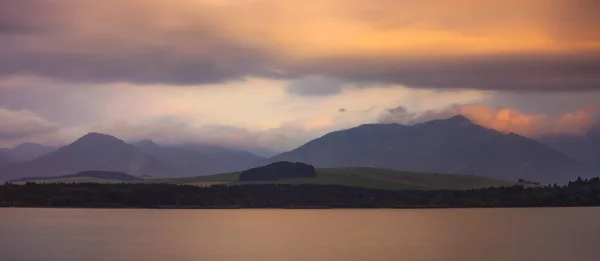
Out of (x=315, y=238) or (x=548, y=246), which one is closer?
(x=548, y=246)

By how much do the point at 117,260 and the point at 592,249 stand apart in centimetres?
5336

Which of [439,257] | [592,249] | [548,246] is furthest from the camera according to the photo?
[548,246]

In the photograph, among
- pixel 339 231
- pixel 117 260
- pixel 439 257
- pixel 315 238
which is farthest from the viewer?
pixel 339 231

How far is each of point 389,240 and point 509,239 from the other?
18.0 m

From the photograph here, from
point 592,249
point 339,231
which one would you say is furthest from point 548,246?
point 339,231

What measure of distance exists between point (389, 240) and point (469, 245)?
1134 cm

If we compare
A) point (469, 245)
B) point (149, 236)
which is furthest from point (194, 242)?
point (469, 245)

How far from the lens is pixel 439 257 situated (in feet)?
298

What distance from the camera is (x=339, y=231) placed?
140 m

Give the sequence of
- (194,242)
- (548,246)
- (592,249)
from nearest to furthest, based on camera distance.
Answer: (592,249) → (548,246) → (194,242)

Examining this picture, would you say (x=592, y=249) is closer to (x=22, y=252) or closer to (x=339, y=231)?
(x=339, y=231)

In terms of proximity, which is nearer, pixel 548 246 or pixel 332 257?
pixel 332 257

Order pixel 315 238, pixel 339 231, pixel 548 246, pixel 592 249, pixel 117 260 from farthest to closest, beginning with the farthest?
pixel 339 231 < pixel 315 238 < pixel 548 246 < pixel 592 249 < pixel 117 260

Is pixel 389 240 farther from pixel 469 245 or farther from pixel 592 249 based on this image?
pixel 592 249
